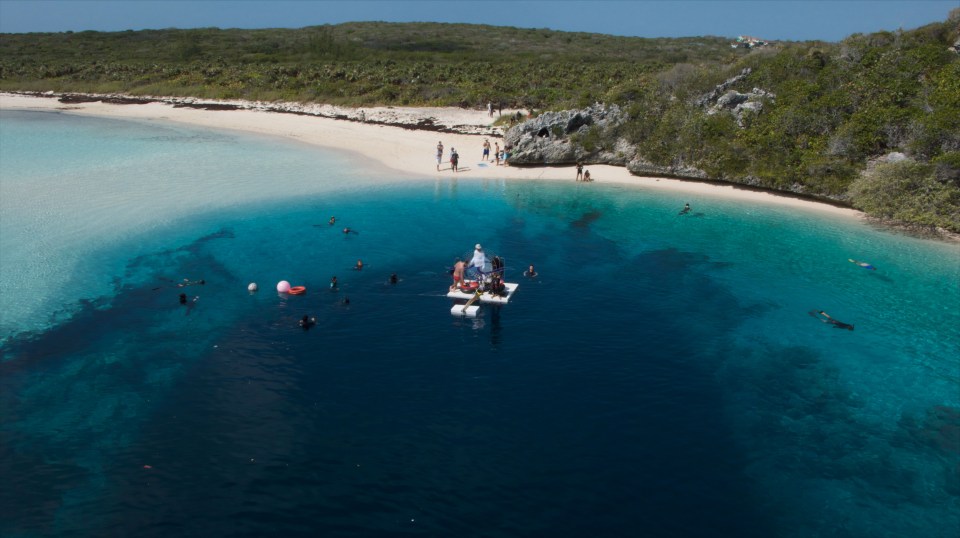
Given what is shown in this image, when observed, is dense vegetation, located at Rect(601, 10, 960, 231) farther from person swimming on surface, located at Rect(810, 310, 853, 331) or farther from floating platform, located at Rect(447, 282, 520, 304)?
floating platform, located at Rect(447, 282, 520, 304)

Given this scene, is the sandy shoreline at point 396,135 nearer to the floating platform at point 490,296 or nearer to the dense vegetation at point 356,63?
the dense vegetation at point 356,63

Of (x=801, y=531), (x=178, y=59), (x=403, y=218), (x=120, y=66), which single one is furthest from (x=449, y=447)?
(x=178, y=59)

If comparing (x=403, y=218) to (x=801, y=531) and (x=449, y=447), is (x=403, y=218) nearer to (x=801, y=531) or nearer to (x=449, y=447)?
(x=449, y=447)

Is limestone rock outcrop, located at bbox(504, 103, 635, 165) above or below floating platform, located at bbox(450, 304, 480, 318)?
above

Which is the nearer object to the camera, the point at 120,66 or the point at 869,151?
the point at 869,151

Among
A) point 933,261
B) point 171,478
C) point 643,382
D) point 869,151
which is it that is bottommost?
point 171,478

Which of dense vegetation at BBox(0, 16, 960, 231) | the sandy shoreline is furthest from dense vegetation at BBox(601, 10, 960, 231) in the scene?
the sandy shoreline
